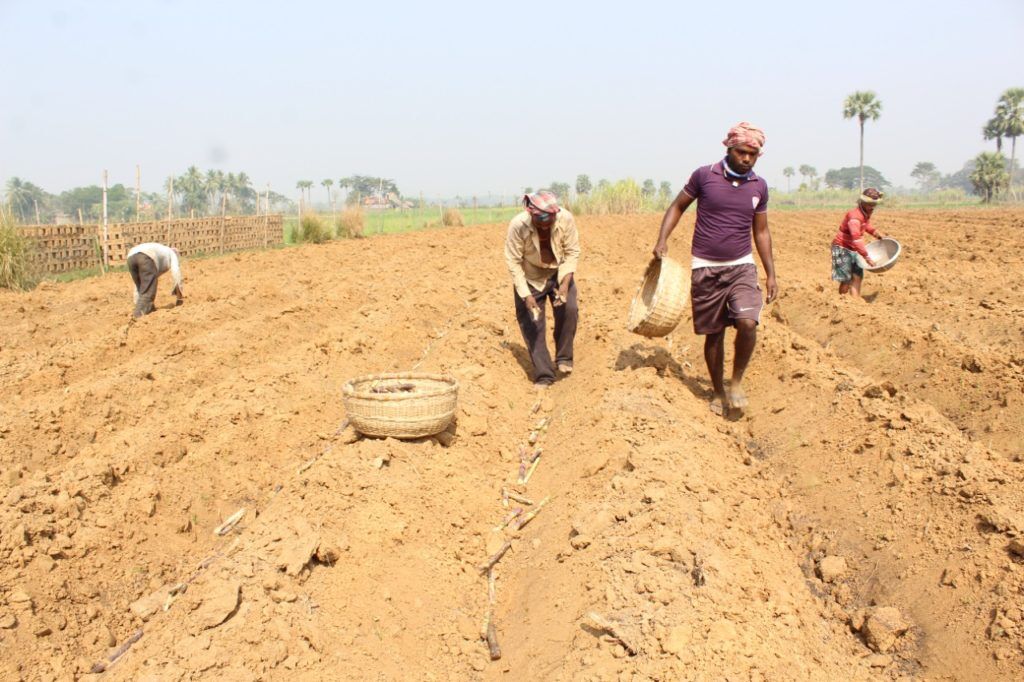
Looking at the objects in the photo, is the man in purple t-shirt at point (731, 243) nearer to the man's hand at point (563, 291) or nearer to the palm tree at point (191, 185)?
the man's hand at point (563, 291)

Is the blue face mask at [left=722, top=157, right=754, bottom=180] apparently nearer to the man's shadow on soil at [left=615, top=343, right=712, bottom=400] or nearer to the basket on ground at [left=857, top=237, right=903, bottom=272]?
the man's shadow on soil at [left=615, top=343, right=712, bottom=400]

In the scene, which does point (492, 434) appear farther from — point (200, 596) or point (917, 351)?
point (917, 351)

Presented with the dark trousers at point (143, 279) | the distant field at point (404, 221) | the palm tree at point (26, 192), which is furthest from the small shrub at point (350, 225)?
the palm tree at point (26, 192)

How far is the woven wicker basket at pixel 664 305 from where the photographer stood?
6.03 m

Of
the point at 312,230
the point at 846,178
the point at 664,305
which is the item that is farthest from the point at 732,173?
the point at 846,178

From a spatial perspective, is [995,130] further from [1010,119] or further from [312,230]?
[312,230]

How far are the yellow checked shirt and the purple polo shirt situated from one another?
3.52 feet

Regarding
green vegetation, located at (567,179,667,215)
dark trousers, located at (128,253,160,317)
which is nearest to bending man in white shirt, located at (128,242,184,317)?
dark trousers, located at (128,253,160,317)

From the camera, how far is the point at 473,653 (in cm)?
353

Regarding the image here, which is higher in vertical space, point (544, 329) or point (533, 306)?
point (533, 306)

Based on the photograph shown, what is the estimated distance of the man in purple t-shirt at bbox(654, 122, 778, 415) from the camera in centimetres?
550

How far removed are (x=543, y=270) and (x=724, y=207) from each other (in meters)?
1.61

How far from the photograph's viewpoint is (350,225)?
23.8 meters

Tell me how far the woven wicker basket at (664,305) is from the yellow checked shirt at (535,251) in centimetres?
67
